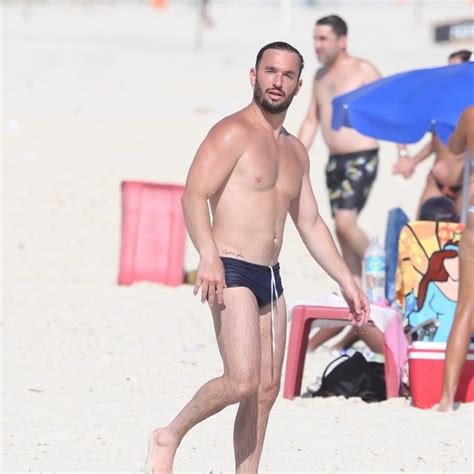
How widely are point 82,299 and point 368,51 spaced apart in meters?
19.1

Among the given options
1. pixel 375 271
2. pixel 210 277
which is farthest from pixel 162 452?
pixel 375 271

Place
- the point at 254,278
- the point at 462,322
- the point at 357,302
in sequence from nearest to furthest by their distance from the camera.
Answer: the point at 254,278, the point at 357,302, the point at 462,322

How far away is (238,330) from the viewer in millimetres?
4676

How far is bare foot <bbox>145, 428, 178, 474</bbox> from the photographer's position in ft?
16.0

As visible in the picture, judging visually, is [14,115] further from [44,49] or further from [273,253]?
[273,253]

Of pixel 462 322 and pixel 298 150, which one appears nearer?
pixel 298 150

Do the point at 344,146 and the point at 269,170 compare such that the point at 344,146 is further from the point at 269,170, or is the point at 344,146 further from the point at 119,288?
the point at 269,170

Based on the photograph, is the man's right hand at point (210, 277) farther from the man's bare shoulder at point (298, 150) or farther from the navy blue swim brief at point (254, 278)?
the man's bare shoulder at point (298, 150)

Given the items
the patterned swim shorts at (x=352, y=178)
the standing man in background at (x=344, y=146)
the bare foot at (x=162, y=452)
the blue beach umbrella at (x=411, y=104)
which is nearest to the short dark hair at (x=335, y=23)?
the standing man in background at (x=344, y=146)

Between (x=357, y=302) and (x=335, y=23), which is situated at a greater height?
(x=335, y=23)

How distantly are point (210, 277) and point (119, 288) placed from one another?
6.03 metres

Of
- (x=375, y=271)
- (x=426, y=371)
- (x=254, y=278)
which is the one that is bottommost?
(x=426, y=371)

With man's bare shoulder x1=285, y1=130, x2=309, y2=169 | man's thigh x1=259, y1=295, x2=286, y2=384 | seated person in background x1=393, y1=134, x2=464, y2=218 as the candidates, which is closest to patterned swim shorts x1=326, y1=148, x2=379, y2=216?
seated person in background x1=393, y1=134, x2=464, y2=218

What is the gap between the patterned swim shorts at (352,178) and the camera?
9312 millimetres
